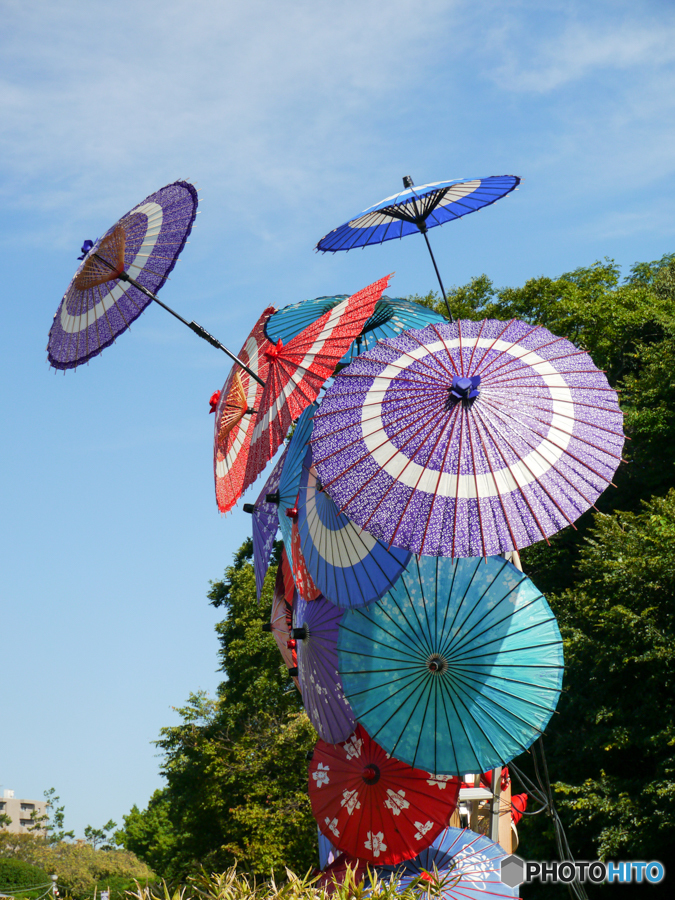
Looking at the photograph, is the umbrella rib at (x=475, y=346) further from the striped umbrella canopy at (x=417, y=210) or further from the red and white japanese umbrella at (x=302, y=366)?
the striped umbrella canopy at (x=417, y=210)

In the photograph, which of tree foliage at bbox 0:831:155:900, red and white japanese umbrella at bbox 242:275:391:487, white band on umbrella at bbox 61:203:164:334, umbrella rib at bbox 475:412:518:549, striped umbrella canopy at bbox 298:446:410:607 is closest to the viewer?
umbrella rib at bbox 475:412:518:549

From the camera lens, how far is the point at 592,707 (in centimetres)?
1525

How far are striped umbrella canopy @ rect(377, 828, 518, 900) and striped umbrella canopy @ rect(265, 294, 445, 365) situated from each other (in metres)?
5.03

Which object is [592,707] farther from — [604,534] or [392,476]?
[392,476]

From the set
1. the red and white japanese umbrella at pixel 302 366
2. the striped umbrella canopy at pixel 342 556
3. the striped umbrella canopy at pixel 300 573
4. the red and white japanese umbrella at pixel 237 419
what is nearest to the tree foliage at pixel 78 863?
the red and white japanese umbrella at pixel 237 419

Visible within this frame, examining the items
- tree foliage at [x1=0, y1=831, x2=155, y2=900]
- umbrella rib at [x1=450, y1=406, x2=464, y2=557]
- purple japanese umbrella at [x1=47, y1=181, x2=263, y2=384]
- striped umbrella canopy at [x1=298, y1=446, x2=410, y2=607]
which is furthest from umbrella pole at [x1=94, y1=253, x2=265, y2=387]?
tree foliage at [x1=0, y1=831, x2=155, y2=900]

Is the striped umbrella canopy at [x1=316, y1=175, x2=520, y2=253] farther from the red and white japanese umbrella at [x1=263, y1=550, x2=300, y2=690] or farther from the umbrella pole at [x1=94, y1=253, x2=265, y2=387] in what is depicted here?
the red and white japanese umbrella at [x1=263, y1=550, x2=300, y2=690]

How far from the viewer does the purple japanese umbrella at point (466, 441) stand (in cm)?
624

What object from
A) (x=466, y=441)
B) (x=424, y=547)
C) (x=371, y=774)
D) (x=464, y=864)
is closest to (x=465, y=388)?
(x=466, y=441)

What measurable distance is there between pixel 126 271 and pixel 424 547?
15.8 ft

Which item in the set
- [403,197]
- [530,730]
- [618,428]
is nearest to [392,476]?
[618,428]

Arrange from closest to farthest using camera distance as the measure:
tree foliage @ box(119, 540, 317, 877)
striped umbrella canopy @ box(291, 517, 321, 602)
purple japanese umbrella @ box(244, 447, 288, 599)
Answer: striped umbrella canopy @ box(291, 517, 321, 602) → purple japanese umbrella @ box(244, 447, 288, 599) → tree foliage @ box(119, 540, 317, 877)

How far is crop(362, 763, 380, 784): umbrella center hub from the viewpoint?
24.9 ft

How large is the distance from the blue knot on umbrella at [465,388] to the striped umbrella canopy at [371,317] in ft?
10.1
